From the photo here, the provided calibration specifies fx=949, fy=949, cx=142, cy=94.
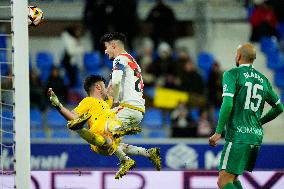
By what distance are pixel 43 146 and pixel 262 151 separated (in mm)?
2557

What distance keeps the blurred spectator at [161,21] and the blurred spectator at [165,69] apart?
1.23 ft

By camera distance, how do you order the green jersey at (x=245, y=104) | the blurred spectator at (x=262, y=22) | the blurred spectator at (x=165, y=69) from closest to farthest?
the green jersey at (x=245, y=104), the blurred spectator at (x=165, y=69), the blurred spectator at (x=262, y=22)

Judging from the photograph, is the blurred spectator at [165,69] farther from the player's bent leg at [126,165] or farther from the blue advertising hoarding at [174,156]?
the player's bent leg at [126,165]

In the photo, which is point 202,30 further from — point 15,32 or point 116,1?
point 15,32

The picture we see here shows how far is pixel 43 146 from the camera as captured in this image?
36.5 ft

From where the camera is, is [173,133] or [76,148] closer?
[76,148]

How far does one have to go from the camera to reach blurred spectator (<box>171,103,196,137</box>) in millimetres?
11695

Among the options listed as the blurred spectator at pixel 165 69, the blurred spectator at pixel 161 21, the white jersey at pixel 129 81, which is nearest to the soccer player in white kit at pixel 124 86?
the white jersey at pixel 129 81

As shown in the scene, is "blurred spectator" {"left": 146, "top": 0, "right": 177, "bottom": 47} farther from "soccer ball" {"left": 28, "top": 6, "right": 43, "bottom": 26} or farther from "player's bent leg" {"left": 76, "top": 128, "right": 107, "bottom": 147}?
"soccer ball" {"left": 28, "top": 6, "right": 43, "bottom": 26}

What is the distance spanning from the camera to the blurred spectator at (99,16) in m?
11.6

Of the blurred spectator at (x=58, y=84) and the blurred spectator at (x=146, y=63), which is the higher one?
the blurred spectator at (x=146, y=63)

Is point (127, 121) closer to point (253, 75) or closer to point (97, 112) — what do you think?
point (97, 112)

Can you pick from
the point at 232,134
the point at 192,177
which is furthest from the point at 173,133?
the point at 232,134

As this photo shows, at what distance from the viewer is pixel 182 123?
38.8ft
